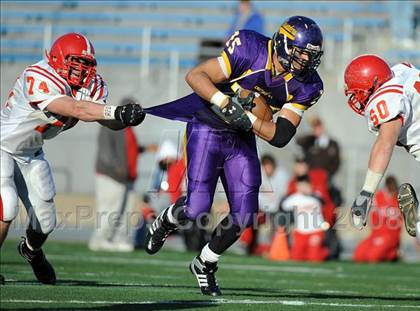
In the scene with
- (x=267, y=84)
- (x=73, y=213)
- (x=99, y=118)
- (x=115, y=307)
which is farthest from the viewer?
(x=73, y=213)

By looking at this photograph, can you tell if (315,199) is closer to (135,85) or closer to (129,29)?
(135,85)

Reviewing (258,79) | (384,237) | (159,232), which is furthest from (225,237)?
(384,237)

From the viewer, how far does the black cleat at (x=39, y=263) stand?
7.01m

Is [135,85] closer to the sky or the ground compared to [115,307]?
closer to the ground

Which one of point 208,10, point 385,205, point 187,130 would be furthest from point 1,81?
point 187,130

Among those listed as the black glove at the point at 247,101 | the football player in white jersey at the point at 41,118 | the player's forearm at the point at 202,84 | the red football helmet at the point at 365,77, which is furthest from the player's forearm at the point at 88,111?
the red football helmet at the point at 365,77

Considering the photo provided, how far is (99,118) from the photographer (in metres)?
6.29

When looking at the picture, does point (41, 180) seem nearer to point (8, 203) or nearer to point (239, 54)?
point (8, 203)

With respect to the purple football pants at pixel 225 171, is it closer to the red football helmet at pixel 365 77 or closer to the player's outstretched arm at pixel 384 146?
the red football helmet at pixel 365 77

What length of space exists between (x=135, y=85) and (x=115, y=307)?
11905mm

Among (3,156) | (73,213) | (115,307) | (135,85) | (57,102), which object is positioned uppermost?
(57,102)

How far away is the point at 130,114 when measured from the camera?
6102mm

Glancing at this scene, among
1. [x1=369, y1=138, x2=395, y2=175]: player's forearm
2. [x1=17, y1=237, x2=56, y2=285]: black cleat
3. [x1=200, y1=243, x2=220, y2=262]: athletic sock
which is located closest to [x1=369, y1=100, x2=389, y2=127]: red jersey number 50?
[x1=369, y1=138, x2=395, y2=175]: player's forearm

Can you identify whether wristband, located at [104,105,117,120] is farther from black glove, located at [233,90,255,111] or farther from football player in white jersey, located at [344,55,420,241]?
football player in white jersey, located at [344,55,420,241]
